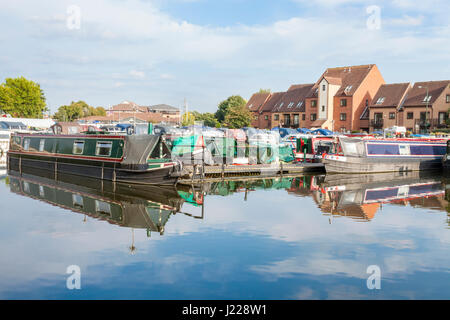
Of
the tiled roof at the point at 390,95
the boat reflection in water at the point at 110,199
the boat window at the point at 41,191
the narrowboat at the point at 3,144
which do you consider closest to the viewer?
the boat reflection in water at the point at 110,199

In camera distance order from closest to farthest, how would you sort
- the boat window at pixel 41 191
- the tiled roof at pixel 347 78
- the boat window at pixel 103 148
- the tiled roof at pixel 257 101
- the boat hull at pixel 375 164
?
1. the boat window at pixel 41 191
2. the boat window at pixel 103 148
3. the boat hull at pixel 375 164
4. the tiled roof at pixel 347 78
5. the tiled roof at pixel 257 101

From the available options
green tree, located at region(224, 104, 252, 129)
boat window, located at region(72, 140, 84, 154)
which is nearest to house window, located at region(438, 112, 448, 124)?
green tree, located at region(224, 104, 252, 129)

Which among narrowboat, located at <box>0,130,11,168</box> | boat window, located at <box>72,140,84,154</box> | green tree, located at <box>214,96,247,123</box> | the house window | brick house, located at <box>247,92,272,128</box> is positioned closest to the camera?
boat window, located at <box>72,140,84,154</box>

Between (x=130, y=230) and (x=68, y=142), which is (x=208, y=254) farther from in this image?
(x=68, y=142)

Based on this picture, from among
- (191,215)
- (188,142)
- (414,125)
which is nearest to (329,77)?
(414,125)

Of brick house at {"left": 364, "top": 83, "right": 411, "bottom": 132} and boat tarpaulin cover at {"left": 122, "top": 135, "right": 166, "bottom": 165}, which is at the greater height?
brick house at {"left": 364, "top": 83, "right": 411, "bottom": 132}

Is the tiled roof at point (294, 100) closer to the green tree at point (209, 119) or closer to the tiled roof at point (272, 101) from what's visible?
the tiled roof at point (272, 101)

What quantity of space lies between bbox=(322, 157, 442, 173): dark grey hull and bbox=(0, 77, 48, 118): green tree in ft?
216

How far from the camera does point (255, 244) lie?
10898 millimetres

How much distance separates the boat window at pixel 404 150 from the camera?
2908 centimetres

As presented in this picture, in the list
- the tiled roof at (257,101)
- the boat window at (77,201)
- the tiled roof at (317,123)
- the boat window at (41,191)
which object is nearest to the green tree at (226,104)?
the tiled roof at (257,101)

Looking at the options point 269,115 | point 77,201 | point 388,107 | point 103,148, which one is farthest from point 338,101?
point 77,201

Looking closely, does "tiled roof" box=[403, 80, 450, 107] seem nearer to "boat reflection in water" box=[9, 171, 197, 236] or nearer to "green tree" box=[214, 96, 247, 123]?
"green tree" box=[214, 96, 247, 123]

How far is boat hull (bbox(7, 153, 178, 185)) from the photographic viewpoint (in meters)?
18.9
